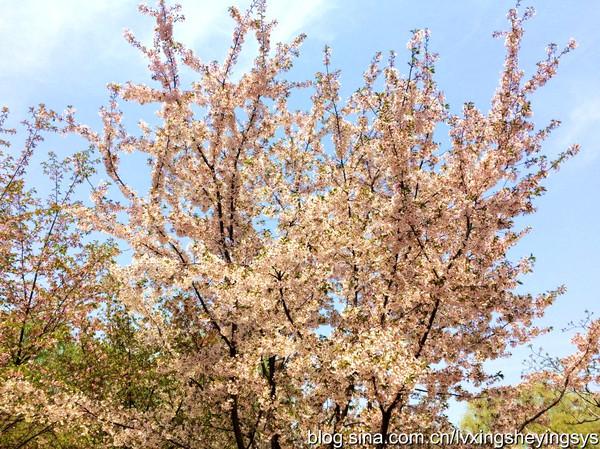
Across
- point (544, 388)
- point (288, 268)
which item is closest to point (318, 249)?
point (288, 268)

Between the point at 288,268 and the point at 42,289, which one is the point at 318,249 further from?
the point at 42,289

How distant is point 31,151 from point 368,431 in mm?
14300

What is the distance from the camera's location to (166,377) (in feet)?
46.3

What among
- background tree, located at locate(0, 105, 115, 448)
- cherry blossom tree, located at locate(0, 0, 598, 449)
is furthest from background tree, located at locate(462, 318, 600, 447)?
background tree, located at locate(0, 105, 115, 448)

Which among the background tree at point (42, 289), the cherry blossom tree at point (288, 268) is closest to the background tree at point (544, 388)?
the cherry blossom tree at point (288, 268)

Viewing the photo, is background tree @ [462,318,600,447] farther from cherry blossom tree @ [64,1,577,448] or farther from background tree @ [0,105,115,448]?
background tree @ [0,105,115,448]

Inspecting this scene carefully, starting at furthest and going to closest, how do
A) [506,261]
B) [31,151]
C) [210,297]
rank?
[31,151], [210,297], [506,261]

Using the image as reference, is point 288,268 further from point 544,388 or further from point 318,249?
point 544,388

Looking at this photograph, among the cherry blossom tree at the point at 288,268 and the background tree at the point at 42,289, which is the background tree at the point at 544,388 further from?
the background tree at the point at 42,289

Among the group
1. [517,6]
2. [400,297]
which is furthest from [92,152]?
[517,6]

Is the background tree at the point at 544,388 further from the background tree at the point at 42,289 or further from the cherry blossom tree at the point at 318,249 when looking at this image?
the background tree at the point at 42,289

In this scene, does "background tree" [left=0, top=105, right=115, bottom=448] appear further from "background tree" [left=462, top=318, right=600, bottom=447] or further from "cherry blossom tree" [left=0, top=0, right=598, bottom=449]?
"background tree" [left=462, top=318, right=600, bottom=447]

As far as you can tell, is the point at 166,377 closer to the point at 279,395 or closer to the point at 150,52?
the point at 279,395

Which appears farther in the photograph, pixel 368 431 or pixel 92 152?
pixel 92 152
